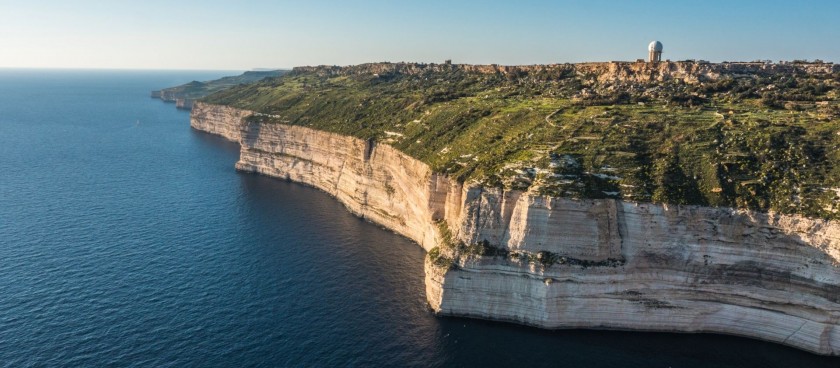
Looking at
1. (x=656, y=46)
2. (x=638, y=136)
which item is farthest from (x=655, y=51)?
(x=638, y=136)

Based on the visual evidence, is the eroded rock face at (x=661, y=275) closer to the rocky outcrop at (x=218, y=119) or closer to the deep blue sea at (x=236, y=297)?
the deep blue sea at (x=236, y=297)

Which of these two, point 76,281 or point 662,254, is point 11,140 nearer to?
point 76,281

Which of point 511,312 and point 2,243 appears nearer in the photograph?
point 511,312

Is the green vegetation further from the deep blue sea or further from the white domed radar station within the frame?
the deep blue sea

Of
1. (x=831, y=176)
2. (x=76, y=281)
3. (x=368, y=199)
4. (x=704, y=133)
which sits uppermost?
(x=704, y=133)

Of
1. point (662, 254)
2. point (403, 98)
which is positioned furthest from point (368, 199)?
point (662, 254)

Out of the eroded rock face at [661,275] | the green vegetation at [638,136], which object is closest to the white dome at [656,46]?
the green vegetation at [638,136]

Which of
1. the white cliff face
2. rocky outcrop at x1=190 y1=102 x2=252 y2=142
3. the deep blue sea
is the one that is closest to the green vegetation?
the white cliff face

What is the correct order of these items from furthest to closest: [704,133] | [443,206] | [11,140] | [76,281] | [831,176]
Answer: [11,140] < [443,206] < [704,133] < [76,281] < [831,176]
